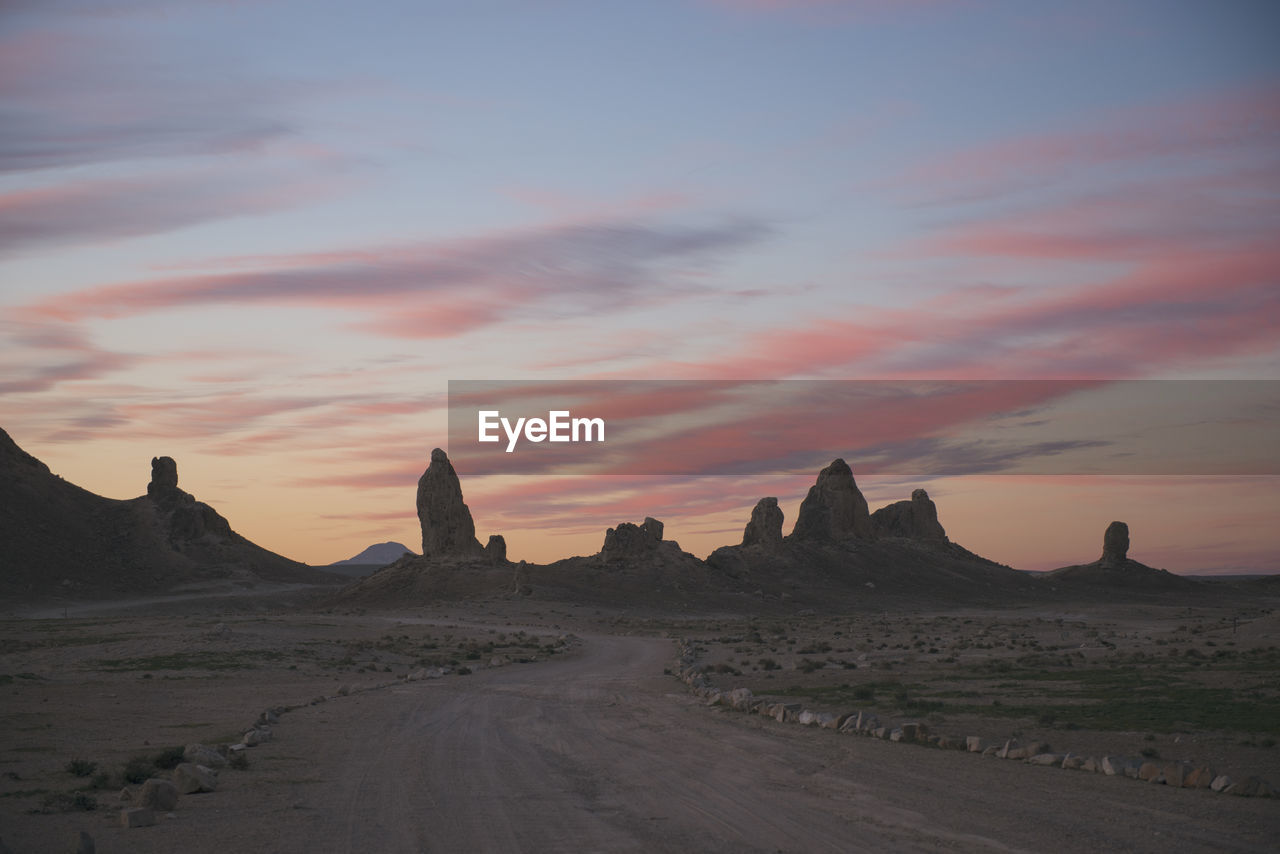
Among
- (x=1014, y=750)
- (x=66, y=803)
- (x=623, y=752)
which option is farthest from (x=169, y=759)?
(x=1014, y=750)

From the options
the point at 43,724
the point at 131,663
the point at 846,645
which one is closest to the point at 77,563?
the point at 131,663

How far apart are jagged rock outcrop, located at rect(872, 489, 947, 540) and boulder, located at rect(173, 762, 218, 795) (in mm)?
147539

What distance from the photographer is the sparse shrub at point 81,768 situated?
16.3m

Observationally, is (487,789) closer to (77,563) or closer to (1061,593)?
(77,563)

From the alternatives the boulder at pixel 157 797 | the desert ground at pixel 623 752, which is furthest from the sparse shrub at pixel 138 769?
the boulder at pixel 157 797

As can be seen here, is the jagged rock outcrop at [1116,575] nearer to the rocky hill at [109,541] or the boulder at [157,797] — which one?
the rocky hill at [109,541]

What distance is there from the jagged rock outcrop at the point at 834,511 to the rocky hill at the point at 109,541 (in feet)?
233

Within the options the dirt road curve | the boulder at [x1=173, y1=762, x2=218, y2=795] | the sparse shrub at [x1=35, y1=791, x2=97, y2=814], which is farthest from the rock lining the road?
the sparse shrub at [x1=35, y1=791, x2=97, y2=814]

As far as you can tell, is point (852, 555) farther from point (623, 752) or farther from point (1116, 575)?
point (623, 752)

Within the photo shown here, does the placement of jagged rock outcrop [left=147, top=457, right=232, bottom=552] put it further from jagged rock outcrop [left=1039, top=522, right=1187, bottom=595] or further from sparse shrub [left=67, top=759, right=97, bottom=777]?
sparse shrub [left=67, top=759, right=97, bottom=777]

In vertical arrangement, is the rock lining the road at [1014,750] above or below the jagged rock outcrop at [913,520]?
below

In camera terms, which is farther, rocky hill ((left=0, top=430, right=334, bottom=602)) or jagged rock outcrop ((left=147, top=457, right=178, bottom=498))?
jagged rock outcrop ((left=147, top=457, right=178, bottom=498))

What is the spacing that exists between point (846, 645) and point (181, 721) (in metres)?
33.8

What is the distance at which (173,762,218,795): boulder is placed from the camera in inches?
570
